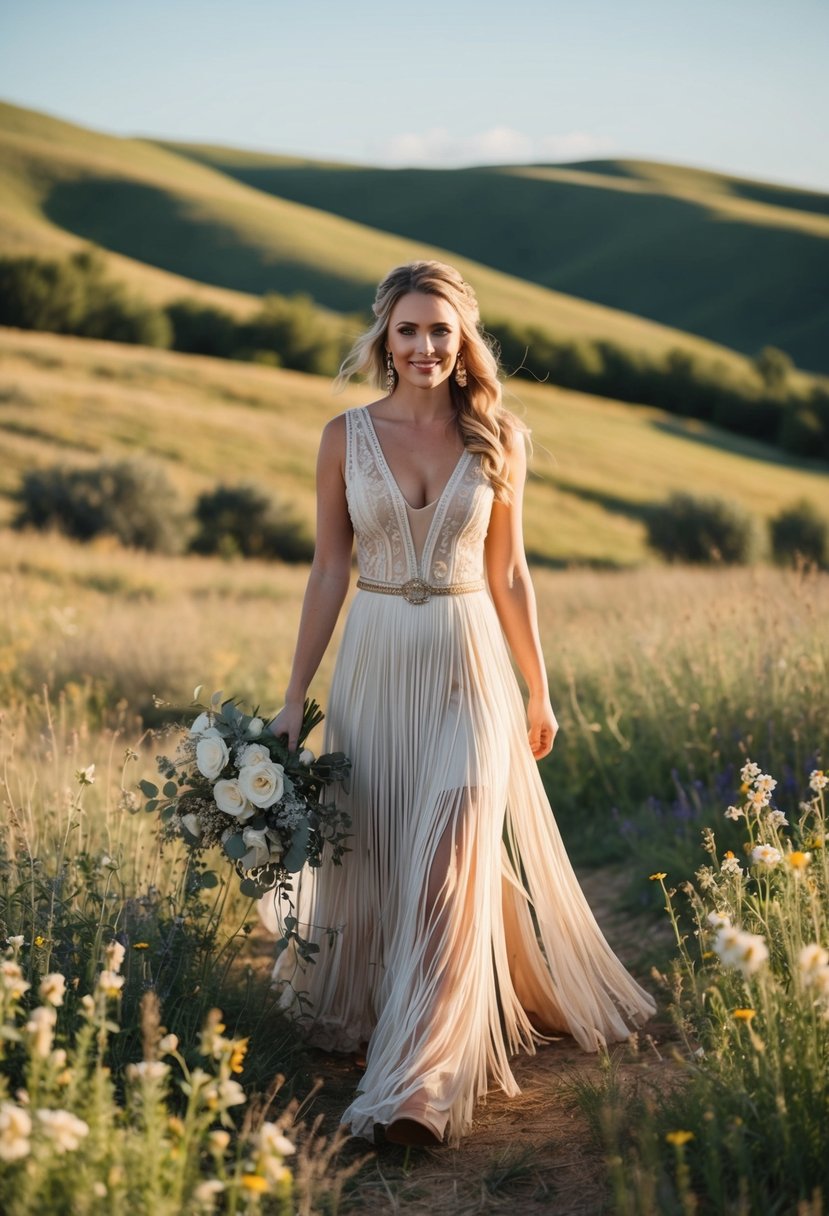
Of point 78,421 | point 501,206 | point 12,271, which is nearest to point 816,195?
point 501,206

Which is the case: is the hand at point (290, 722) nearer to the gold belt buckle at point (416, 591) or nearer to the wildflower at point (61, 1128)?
the gold belt buckle at point (416, 591)

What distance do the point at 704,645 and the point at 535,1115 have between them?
4.17m

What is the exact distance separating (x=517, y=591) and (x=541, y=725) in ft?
1.66

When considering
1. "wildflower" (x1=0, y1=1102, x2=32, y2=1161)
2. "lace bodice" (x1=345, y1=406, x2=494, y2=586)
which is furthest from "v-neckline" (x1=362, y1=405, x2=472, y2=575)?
"wildflower" (x1=0, y1=1102, x2=32, y2=1161)

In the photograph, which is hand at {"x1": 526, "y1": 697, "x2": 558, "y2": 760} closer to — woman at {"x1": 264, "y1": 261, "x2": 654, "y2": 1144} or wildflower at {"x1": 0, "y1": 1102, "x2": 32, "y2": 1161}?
woman at {"x1": 264, "y1": 261, "x2": 654, "y2": 1144}

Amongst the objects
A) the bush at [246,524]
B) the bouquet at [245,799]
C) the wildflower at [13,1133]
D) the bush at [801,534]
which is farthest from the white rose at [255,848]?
the bush at [801,534]

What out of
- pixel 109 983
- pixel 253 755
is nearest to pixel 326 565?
pixel 253 755

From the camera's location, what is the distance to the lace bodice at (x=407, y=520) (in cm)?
402

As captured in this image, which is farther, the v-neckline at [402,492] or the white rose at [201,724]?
the v-neckline at [402,492]

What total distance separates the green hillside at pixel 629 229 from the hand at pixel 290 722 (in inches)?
2896

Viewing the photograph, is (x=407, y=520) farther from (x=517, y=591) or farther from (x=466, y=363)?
(x=466, y=363)

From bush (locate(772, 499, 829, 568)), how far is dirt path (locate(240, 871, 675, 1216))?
29.0 meters

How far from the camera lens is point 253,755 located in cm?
367

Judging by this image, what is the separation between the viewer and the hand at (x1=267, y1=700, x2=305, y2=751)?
4035 mm
